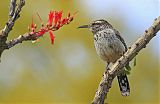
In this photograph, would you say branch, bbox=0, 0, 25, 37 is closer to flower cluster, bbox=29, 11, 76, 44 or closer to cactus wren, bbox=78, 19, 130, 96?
flower cluster, bbox=29, 11, 76, 44

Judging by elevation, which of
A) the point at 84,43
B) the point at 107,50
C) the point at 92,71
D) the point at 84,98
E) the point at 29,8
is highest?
the point at 29,8

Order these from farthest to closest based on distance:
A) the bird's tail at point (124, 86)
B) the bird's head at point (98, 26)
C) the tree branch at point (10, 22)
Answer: the bird's head at point (98, 26) < the bird's tail at point (124, 86) < the tree branch at point (10, 22)

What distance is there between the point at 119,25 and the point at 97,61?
0.82 metres

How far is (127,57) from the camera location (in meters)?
3.08

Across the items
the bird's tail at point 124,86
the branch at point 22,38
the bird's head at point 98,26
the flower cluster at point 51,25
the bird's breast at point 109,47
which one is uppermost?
the bird's head at point 98,26

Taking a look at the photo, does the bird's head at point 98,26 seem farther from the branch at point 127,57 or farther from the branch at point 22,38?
the branch at point 22,38

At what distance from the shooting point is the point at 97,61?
8898mm

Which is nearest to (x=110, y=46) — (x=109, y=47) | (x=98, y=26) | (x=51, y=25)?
(x=109, y=47)

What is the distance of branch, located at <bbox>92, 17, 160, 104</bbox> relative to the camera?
9.86ft

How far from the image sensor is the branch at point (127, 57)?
300cm

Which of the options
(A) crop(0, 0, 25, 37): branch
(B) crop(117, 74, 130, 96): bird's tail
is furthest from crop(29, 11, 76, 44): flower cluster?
(B) crop(117, 74, 130, 96): bird's tail

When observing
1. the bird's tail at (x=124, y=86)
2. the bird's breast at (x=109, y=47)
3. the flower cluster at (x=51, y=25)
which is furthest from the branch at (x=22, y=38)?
the bird's breast at (x=109, y=47)

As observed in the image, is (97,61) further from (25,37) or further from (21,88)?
(25,37)

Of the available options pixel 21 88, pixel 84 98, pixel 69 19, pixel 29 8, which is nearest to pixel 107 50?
pixel 69 19
